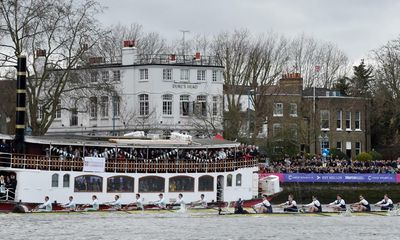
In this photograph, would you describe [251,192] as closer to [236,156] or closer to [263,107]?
[236,156]

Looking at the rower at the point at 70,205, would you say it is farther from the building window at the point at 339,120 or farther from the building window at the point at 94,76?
the building window at the point at 339,120

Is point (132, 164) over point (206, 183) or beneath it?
over

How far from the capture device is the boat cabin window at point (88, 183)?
51156mm

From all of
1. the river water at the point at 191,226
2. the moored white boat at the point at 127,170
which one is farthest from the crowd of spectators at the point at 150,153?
the river water at the point at 191,226

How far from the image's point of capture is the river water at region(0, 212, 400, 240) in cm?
3966

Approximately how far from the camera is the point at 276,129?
8675cm

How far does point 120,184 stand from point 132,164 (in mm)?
1420

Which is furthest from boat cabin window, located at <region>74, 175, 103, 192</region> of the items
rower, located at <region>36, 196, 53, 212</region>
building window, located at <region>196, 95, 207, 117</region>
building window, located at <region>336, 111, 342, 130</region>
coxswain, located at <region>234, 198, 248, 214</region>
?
building window, located at <region>336, 111, 342, 130</region>

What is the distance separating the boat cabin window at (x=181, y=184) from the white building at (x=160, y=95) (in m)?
28.4

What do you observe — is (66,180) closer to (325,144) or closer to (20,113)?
(20,113)

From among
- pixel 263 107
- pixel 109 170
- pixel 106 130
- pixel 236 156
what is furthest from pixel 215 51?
pixel 109 170

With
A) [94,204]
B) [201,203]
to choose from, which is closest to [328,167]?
[201,203]

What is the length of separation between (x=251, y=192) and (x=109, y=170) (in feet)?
34.5

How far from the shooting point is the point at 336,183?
70.3 metres
